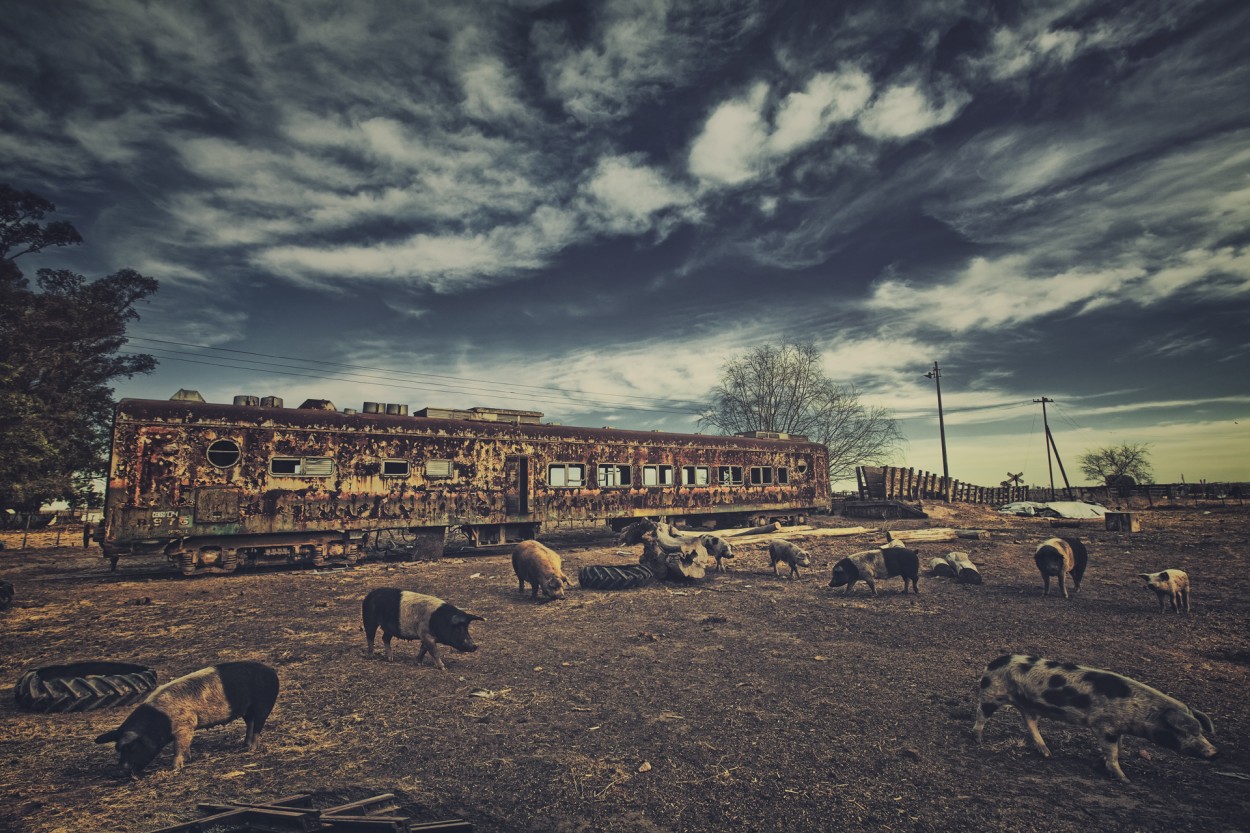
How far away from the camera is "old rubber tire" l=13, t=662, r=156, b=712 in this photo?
5.29 m

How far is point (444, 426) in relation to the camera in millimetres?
17266

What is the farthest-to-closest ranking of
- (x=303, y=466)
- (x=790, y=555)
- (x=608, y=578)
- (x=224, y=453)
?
1. (x=303, y=466)
2. (x=224, y=453)
3. (x=790, y=555)
4. (x=608, y=578)

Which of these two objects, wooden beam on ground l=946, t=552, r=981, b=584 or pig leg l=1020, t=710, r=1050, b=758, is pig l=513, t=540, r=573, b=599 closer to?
pig leg l=1020, t=710, r=1050, b=758

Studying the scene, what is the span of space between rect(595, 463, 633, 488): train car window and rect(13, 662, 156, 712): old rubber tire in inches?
582

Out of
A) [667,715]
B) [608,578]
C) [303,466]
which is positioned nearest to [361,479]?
[303,466]

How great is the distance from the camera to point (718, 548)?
14.1 metres

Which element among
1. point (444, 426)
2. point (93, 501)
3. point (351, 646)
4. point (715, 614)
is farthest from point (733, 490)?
point (93, 501)

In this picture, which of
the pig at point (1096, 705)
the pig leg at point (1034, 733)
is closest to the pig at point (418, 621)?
the pig at point (1096, 705)

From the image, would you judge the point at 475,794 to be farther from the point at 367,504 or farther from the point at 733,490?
the point at 733,490

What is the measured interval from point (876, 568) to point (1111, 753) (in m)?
7.33

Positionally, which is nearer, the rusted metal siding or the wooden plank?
the rusted metal siding

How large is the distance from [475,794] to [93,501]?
31.6 metres

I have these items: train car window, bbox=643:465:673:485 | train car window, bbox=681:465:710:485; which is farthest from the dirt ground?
train car window, bbox=681:465:710:485

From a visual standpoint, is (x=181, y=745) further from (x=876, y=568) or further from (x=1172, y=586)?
(x=1172, y=586)
